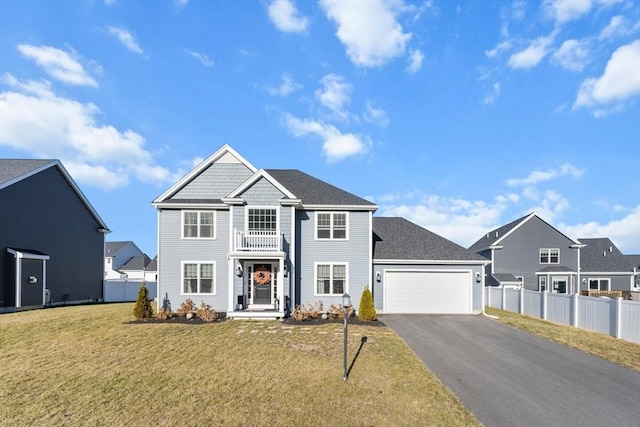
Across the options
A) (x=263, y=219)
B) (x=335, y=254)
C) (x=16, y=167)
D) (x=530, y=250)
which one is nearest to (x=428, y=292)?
(x=335, y=254)

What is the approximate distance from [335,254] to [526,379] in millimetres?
9776

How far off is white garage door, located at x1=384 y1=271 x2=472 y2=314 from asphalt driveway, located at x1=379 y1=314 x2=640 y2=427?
4030 millimetres

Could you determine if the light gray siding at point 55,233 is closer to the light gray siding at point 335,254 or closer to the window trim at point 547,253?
the light gray siding at point 335,254

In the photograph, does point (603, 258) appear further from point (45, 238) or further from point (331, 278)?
point (45, 238)

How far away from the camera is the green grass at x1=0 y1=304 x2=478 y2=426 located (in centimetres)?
601

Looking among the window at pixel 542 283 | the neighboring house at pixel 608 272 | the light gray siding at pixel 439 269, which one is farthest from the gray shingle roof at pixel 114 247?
the neighboring house at pixel 608 272

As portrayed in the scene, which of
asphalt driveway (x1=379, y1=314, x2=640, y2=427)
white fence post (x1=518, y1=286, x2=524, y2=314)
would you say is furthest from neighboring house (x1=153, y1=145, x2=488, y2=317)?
asphalt driveway (x1=379, y1=314, x2=640, y2=427)

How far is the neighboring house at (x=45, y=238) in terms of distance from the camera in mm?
19172

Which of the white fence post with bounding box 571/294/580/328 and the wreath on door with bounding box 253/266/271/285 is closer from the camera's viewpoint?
the white fence post with bounding box 571/294/580/328

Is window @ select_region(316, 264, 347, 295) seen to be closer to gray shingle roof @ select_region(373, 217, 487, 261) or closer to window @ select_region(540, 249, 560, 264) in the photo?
gray shingle roof @ select_region(373, 217, 487, 261)

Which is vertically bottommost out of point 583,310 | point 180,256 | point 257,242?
point 583,310

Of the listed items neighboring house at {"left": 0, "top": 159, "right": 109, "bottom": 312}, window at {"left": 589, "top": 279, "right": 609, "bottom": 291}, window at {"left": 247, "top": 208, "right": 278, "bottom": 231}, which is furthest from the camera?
window at {"left": 589, "top": 279, "right": 609, "bottom": 291}

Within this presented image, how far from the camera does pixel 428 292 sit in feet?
57.5

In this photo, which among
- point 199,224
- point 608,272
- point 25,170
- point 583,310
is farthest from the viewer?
point 608,272
